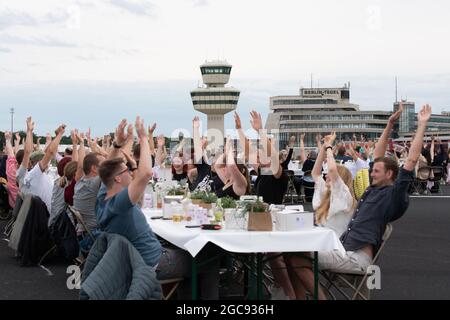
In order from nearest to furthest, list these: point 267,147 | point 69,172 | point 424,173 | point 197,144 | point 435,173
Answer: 1. point 267,147
2. point 69,172
3. point 197,144
4. point 424,173
5. point 435,173

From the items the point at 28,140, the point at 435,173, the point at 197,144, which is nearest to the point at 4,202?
the point at 28,140

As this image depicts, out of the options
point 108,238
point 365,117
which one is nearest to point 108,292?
point 108,238

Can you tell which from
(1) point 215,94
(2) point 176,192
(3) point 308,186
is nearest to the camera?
(2) point 176,192

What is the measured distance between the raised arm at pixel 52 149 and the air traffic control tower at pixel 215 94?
12651 cm

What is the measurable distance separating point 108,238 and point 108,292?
43cm

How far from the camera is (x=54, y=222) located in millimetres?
9195

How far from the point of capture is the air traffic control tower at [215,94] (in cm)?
13762

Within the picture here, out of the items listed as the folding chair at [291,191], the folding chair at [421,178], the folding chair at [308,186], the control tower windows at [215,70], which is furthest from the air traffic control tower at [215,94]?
the folding chair at [308,186]

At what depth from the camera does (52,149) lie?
974 cm

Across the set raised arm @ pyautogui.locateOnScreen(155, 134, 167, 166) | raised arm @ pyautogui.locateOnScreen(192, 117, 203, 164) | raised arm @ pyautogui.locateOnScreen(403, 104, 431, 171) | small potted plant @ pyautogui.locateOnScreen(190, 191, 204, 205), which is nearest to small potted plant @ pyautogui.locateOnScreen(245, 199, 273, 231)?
raised arm @ pyautogui.locateOnScreen(403, 104, 431, 171)

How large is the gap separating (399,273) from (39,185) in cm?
506

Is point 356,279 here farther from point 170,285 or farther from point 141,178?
point 141,178

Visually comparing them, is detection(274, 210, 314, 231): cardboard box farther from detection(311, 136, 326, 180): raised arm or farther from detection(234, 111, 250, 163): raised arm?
detection(234, 111, 250, 163): raised arm
